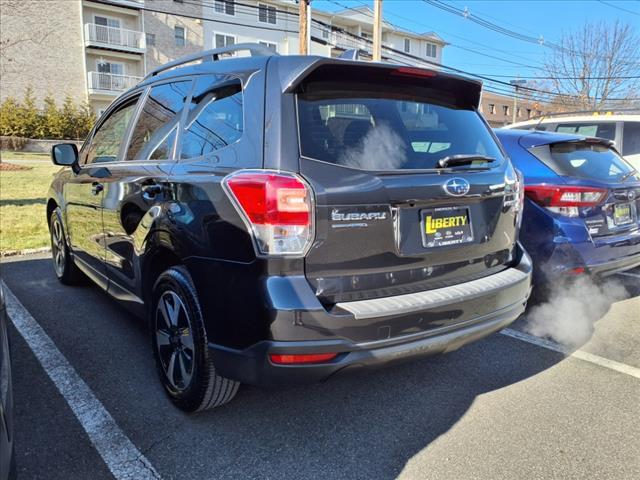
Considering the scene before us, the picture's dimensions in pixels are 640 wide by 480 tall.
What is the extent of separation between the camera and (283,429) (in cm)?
266

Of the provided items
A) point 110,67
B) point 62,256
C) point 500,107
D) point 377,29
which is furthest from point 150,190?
point 500,107

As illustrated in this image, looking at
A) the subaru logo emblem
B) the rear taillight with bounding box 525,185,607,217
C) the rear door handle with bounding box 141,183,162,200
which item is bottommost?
the rear taillight with bounding box 525,185,607,217

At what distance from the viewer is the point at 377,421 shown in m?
2.74

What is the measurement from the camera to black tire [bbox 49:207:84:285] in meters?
4.88

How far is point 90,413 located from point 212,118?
175 centimetres

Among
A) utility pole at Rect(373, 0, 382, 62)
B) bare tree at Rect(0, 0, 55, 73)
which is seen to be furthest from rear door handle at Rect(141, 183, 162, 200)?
bare tree at Rect(0, 0, 55, 73)

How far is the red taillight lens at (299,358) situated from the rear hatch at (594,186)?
2.62 metres

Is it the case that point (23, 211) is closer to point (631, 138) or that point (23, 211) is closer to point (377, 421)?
point (377, 421)

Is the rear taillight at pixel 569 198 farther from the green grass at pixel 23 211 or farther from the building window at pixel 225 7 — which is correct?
the building window at pixel 225 7

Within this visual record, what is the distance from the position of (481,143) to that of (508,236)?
563 mm

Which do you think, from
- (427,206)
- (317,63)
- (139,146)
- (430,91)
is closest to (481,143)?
(430,91)

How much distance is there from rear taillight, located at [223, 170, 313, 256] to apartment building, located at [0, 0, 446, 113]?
26.4 m

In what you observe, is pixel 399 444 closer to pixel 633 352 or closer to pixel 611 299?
pixel 633 352

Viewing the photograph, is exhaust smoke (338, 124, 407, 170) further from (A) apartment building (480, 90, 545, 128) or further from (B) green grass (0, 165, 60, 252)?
(A) apartment building (480, 90, 545, 128)
